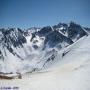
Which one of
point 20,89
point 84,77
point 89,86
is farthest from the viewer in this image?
point 84,77

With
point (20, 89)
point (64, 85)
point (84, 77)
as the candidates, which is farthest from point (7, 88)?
point (84, 77)

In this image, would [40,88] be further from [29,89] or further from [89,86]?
[89,86]

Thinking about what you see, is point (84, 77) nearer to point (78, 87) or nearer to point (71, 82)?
point (71, 82)

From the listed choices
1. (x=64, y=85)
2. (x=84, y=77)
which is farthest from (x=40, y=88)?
(x=84, y=77)

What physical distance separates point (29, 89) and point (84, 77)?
9940mm

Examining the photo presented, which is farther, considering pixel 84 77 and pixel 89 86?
pixel 84 77

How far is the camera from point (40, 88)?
76.8ft

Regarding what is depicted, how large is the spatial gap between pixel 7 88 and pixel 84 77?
39.3 ft

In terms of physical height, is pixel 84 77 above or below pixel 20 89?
below

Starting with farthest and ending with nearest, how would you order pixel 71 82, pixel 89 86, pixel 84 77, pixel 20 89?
pixel 84 77
pixel 71 82
pixel 89 86
pixel 20 89

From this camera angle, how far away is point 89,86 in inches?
953

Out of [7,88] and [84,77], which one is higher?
[7,88]

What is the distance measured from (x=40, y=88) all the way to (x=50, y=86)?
5.84 feet

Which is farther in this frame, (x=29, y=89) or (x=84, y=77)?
(x=84, y=77)
